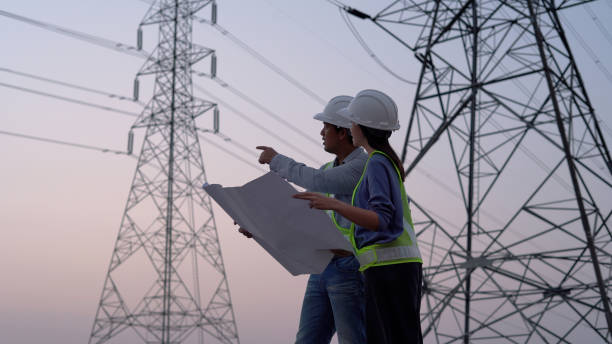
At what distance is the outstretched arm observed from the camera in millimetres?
2258

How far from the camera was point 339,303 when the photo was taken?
2.79 meters

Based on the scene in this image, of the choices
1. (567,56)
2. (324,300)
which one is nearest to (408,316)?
(324,300)

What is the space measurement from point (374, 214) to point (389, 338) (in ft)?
1.57

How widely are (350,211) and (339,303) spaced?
2.21 feet

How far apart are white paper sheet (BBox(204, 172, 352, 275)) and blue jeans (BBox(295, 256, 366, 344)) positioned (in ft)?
0.30

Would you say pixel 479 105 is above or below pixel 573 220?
above

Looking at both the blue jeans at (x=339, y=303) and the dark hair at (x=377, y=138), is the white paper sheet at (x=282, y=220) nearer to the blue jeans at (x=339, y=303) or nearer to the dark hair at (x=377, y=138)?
the blue jeans at (x=339, y=303)

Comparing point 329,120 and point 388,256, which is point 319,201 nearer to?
point 388,256

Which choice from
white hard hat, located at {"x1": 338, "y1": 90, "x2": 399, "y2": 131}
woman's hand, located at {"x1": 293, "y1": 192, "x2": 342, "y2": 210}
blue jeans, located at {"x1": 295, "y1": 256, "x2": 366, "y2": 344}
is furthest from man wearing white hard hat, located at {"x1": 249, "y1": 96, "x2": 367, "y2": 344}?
woman's hand, located at {"x1": 293, "y1": 192, "x2": 342, "y2": 210}

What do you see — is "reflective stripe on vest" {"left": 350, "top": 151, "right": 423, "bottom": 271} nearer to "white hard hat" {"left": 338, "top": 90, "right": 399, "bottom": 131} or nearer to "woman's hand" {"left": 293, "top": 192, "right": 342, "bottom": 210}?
"white hard hat" {"left": 338, "top": 90, "right": 399, "bottom": 131}

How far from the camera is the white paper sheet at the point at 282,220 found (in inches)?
94.7

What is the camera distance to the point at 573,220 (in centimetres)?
879

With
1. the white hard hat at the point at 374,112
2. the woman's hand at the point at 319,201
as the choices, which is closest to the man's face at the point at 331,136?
the white hard hat at the point at 374,112

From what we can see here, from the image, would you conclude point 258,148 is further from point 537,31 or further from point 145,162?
point 145,162
